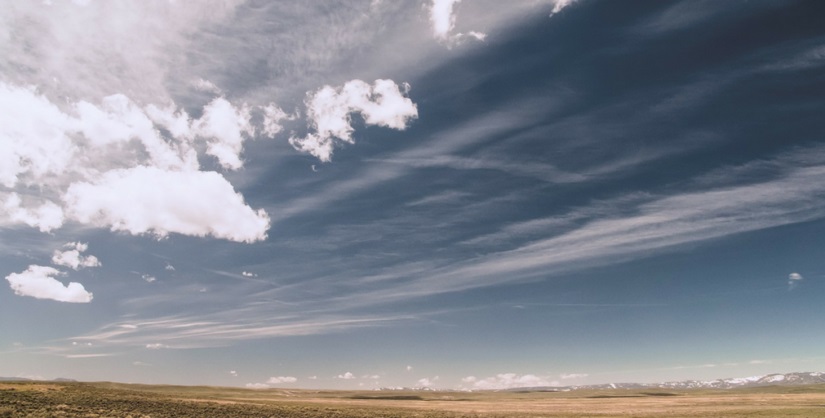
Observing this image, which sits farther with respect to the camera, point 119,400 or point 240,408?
point 240,408

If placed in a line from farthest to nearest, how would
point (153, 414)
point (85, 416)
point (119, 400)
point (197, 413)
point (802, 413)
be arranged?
point (802, 413) < point (119, 400) < point (197, 413) < point (153, 414) < point (85, 416)

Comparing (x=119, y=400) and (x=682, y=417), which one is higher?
(x=119, y=400)

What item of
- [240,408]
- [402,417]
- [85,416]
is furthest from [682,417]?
[85,416]

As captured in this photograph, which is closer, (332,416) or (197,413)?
(197,413)

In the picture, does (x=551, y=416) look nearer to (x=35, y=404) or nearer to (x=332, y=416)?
(x=332, y=416)

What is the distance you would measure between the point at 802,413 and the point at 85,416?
4521 inches

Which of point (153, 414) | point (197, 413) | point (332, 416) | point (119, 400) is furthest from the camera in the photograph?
point (332, 416)

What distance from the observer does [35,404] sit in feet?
168

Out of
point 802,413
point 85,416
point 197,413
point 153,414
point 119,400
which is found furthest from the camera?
point 802,413

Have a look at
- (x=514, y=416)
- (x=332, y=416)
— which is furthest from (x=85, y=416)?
(x=514, y=416)

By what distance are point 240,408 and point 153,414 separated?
18618 millimetres

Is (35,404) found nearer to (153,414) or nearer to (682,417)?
(153,414)

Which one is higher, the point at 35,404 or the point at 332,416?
the point at 35,404

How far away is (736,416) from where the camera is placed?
236 feet
